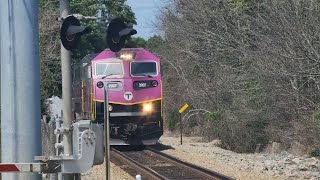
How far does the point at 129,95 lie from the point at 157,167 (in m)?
4.80

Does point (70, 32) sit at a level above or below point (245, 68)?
below

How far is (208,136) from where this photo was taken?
32.5m

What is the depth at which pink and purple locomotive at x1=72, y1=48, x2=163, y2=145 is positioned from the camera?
2364cm

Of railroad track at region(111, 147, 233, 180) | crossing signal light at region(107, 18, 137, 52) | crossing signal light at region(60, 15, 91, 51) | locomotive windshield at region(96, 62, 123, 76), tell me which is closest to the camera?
crossing signal light at region(60, 15, 91, 51)

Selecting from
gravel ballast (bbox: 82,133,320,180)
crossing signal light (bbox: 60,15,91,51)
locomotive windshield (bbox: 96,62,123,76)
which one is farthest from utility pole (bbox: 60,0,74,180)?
locomotive windshield (bbox: 96,62,123,76)

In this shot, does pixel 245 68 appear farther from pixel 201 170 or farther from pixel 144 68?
pixel 201 170

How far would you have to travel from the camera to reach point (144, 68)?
80.1 feet

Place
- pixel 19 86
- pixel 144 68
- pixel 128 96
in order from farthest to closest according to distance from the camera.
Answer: pixel 144 68
pixel 128 96
pixel 19 86

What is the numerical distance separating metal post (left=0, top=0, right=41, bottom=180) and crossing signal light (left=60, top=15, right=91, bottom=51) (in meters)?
1.29

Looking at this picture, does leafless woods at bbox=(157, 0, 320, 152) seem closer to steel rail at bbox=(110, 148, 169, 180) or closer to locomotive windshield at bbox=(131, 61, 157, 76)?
locomotive windshield at bbox=(131, 61, 157, 76)

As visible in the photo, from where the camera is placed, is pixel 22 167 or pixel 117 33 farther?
pixel 117 33

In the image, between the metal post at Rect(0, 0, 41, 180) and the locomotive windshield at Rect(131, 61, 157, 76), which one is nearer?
the metal post at Rect(0, 0, 41, 180)

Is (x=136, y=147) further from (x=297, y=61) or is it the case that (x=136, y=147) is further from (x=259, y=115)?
(x=297, y=61)

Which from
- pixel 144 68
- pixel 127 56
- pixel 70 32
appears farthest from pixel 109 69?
pixel 70 32
